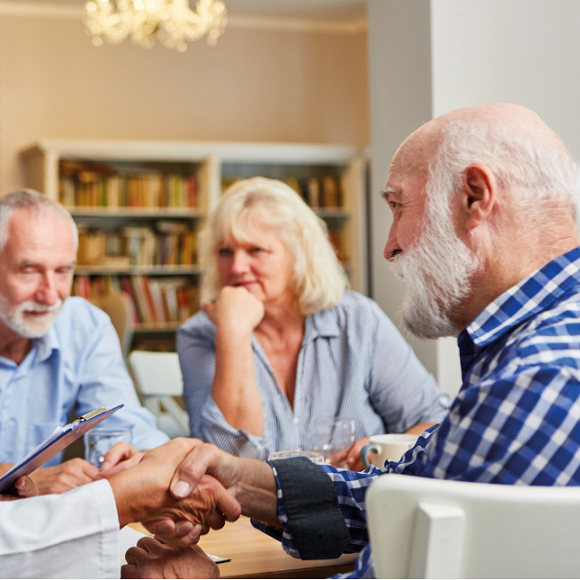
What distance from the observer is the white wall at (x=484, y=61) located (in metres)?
1.78

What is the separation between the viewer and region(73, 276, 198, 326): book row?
511 cm

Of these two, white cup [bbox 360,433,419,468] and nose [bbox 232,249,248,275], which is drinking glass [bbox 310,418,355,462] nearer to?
white cup [bbox 360,433,419,468]

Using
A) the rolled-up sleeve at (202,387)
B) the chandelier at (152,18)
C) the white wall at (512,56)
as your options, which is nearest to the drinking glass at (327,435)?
the rolled-up sleeve at (202,387)

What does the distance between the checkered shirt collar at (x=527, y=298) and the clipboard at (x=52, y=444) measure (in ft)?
1.71

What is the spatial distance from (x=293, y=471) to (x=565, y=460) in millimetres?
517

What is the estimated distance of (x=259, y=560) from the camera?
3.21 feet

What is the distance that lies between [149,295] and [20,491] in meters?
4.13

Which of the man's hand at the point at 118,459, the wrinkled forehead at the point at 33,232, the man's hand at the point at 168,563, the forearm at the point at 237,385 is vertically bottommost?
the man's hand at the point at 168,563

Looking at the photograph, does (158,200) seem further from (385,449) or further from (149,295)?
(385,449)

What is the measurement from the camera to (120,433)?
1340 mm

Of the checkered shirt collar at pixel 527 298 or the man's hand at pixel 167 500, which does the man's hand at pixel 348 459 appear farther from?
the checkered shirt collar at pixel 527 298

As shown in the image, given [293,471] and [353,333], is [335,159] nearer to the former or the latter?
[353,333]

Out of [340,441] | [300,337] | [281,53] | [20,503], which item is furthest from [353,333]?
[281,53]

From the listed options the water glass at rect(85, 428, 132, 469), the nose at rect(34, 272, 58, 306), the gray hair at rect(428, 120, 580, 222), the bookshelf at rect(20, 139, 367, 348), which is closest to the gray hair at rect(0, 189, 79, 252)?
the nose at rect(34, 272, 58, 306)
